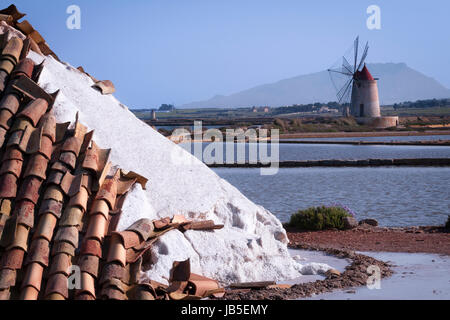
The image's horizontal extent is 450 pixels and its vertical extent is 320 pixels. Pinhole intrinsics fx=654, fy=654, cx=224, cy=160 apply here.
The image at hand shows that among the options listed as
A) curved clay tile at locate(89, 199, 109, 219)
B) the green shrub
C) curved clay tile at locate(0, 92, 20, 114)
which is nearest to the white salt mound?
curved clay tile at locate(89, 199, 109, 219)

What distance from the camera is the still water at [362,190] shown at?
420 inches

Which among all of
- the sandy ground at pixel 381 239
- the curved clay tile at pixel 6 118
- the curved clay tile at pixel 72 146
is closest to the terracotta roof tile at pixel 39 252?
the curved clay tile at pixel 72 146

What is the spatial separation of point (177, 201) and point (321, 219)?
372 cm

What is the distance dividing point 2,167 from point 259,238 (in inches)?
76.4

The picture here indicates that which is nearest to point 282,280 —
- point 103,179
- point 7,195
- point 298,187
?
point 103,179

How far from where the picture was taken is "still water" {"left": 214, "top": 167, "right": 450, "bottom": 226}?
1066 centimetres

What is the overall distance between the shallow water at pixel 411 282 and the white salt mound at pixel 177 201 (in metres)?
0.60

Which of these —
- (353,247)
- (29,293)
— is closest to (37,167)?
(29,293)

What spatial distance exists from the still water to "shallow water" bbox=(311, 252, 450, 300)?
3.48m

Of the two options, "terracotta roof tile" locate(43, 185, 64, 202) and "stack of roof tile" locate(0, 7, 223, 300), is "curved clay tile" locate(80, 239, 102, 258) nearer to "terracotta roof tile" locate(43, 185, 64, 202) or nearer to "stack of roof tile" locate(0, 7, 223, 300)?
"stack of roof tile" locate(0, 7, 223, 300)

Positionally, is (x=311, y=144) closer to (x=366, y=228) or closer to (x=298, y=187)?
(x=298, y=187)

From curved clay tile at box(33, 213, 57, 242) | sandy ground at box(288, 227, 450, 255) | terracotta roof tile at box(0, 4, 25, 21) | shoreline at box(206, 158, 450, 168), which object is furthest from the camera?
shoreline at box(206, 158, 450, 168)

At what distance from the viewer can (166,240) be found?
14.3 feet

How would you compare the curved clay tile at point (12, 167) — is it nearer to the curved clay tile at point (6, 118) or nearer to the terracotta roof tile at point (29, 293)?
the curved clay tile at point (6, 118)
